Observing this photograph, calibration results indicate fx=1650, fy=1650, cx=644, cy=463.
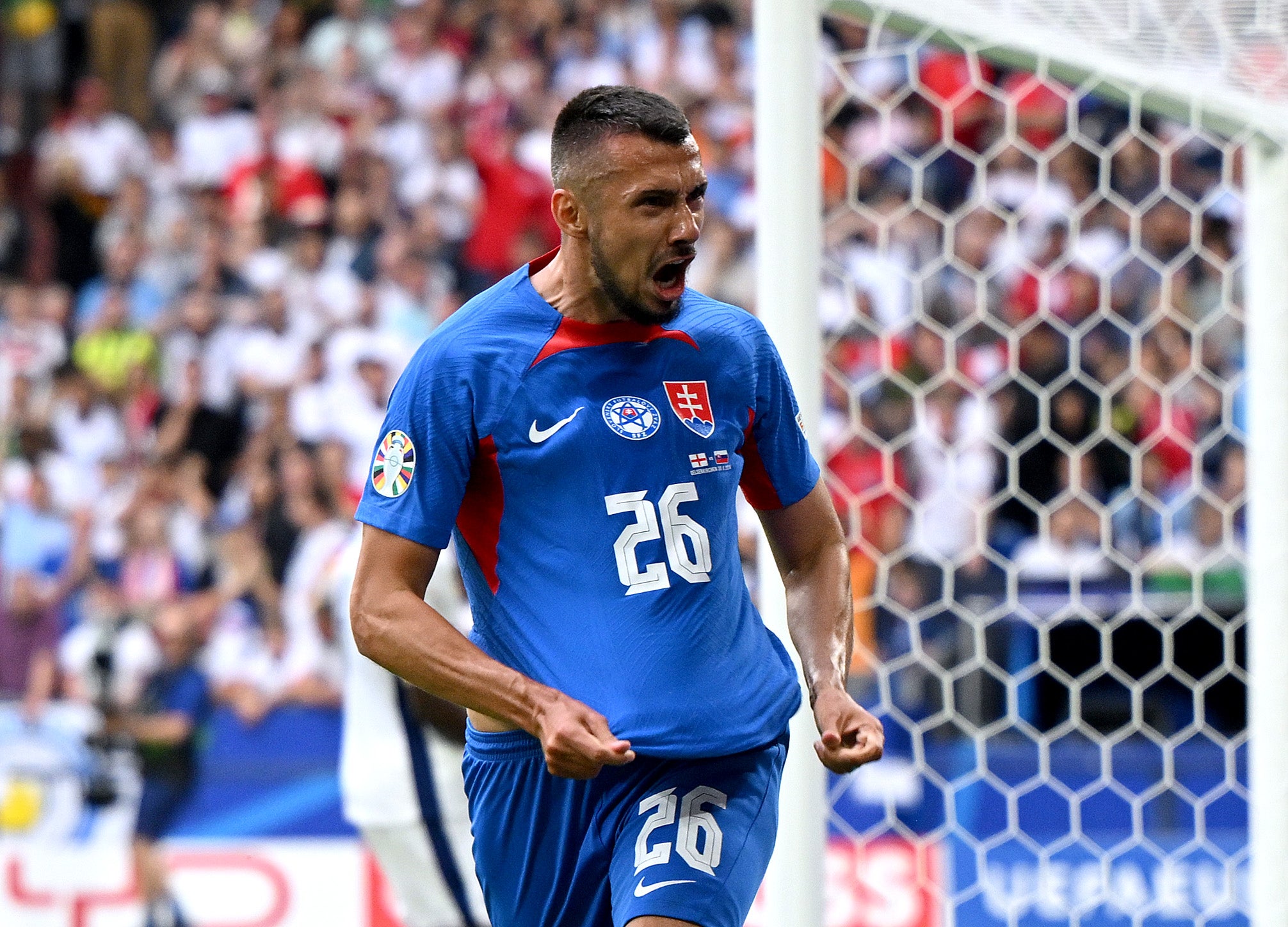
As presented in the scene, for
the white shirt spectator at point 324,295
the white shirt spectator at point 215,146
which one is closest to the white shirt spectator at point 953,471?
the white shirt spectator at point 324,295

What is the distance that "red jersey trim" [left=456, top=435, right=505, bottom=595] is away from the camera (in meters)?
2.50

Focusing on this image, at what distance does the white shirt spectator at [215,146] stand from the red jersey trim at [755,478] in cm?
866

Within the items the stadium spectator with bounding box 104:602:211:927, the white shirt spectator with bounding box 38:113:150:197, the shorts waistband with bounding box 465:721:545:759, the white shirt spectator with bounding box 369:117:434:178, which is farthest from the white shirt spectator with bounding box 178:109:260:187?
the shorts waistband with bounding box 465:721:545:759

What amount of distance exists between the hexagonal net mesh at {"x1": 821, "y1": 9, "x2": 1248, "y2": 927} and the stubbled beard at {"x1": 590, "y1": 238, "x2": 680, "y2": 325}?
1.88m

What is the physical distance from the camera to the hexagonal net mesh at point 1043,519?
18.8 ft

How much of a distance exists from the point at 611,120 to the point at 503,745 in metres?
0.97

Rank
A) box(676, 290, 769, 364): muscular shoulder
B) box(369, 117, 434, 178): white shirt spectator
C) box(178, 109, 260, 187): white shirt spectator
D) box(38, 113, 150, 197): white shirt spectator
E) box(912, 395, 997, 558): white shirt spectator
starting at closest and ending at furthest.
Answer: box(676, 290, 769, 364): muscular shoulder → box(912, 395, 997, 558): white shirt spectator → box(369, 117, 434, 178): white shirt spectator → box(178, 109, 260, 187): white shirt spectator → box(38, 113, 150, 197): white shirt spectator

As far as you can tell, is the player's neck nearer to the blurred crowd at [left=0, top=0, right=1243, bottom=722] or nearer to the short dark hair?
the short dark hair

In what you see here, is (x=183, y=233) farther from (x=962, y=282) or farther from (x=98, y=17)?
(x=962, y=282)

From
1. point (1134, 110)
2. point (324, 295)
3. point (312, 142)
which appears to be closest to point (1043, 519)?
point (1134, 110)

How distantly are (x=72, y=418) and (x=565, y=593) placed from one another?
7631 millimetres

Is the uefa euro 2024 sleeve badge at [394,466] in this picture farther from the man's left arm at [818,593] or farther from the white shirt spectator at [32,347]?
the white shirt spectator at [32,347]

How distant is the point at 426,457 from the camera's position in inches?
95.7

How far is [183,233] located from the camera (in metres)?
10.4
